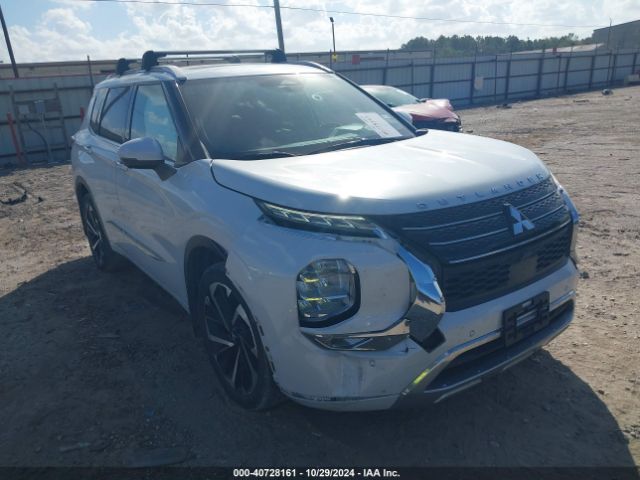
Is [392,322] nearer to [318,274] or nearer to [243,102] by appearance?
[318,274]

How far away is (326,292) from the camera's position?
2.20 meters

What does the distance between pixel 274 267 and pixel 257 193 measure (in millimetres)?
419

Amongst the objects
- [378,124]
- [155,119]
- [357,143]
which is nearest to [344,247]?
[357,143]

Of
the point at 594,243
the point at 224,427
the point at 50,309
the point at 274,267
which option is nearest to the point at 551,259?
the point at 274,267

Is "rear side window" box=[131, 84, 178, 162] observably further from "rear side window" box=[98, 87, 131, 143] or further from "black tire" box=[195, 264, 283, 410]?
"black tire" box=[195, 264, 283, 410]

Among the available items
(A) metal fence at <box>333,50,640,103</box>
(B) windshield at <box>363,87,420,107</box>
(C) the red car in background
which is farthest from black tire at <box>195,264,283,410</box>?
(A) metal fence at <box>333,50,640,103</box>

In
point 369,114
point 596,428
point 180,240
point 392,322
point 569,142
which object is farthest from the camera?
point 569,142

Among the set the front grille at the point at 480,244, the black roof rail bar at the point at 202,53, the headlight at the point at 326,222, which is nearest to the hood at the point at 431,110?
the black roof rail bar at the point at 202,53

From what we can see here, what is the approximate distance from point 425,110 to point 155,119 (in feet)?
26.8

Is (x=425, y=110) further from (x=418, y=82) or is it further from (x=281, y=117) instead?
(x=418, y=82)

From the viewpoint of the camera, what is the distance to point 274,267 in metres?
2.25

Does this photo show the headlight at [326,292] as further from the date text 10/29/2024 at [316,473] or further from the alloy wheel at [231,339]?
the date text 10/29/2024 at [316,473]

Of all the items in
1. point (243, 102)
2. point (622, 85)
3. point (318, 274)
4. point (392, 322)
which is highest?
point (243, 102)

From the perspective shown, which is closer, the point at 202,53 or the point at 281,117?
the point at 281,117
